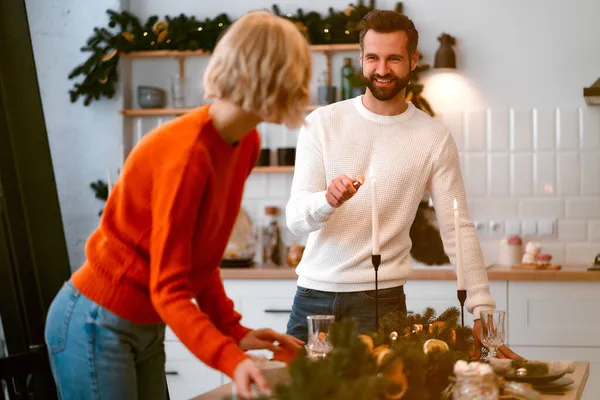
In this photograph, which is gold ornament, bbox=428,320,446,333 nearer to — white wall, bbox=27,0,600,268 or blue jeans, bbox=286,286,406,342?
blue jeans, bbox=286,286,406,342

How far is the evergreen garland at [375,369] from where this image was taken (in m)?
→ 1.23

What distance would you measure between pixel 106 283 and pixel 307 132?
3.70 ft

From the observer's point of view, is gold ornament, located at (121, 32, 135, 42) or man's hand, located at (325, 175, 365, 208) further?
gold ornament, located at (121, 32, 135, 42)

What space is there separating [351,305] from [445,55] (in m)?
2.37

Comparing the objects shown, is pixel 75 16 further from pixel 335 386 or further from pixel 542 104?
pixel 335 386

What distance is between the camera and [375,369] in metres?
1.44

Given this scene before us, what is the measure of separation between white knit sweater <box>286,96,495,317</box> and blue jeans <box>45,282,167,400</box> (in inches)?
35.3

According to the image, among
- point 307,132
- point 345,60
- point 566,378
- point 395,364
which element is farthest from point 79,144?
point 395,364

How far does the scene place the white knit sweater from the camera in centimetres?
250

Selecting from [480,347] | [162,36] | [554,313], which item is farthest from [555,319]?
[162,36]

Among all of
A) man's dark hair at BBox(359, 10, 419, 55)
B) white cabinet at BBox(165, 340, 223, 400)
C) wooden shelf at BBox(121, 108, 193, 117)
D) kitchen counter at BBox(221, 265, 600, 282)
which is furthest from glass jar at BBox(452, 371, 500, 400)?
wooden shelf at BBox(121, 108, 193, 117)

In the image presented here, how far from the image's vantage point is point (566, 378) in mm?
2039

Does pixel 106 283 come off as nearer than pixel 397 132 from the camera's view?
Yes

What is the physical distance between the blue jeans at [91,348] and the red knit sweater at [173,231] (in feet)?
0.08
